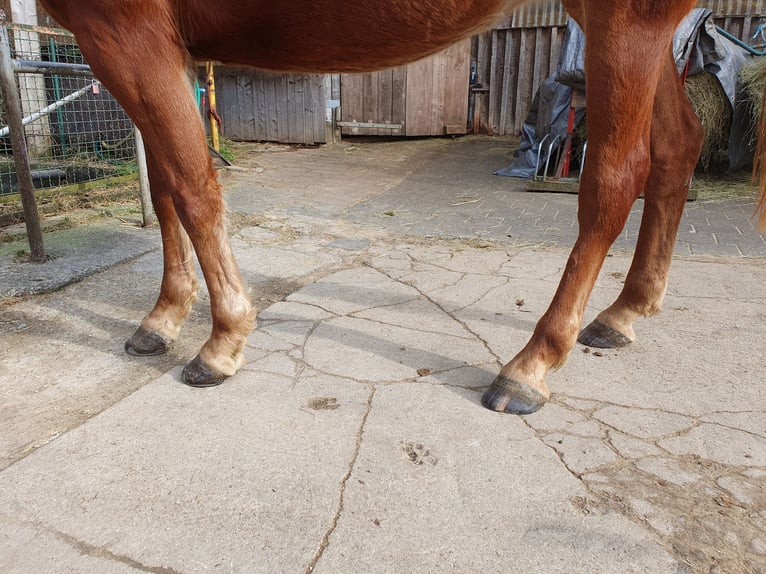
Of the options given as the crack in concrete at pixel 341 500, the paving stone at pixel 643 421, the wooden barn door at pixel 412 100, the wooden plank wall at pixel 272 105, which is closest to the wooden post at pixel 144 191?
the crack in concrete at pixel 341 500

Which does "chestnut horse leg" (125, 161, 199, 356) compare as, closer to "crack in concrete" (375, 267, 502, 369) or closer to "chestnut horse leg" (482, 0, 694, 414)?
"crack in concrete" (375, 267, 502, 369)

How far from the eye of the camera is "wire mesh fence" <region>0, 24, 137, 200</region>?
16.6 ft

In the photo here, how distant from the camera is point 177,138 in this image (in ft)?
5.85

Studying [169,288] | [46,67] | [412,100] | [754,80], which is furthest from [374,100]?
[169,288]

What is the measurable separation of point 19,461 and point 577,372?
1.74 m

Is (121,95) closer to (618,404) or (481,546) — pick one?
(481,546)

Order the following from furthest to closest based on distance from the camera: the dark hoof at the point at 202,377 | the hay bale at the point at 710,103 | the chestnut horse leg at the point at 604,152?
the hay bale at the point at 710,103 → the dark hoof at the point at 202,377 → the chestnut horse leg at the point at 604,152

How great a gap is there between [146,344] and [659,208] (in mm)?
2026

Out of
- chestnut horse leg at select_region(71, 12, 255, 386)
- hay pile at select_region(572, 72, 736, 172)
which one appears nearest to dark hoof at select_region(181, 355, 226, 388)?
chestnut horse leg at select_region(71, 12, 255, 386)

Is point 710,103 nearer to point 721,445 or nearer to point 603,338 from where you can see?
point 603,338

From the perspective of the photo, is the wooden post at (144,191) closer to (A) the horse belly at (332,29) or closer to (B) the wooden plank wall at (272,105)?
(A) the horse belly at (332,29)

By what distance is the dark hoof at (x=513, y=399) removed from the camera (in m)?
1.75

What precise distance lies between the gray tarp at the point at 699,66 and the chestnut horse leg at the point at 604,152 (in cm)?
408

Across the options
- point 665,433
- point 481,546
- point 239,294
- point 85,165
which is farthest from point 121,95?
point 85,165
